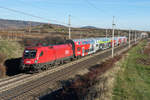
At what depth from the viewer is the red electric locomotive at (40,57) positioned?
20953 mm

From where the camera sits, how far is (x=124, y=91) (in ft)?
56.2

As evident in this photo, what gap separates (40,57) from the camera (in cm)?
2155

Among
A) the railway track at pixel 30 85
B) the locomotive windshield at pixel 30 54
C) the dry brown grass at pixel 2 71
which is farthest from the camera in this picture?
the dry brown grass at pixel 2 71

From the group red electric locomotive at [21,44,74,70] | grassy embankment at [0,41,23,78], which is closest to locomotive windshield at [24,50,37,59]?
red electric locomotive at [21,44,74,70]

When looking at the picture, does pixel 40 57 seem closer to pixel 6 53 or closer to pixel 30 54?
pixel 30 54

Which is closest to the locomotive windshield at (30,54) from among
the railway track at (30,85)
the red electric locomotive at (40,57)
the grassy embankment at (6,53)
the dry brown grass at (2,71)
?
the red electric locomotive at (40,57)

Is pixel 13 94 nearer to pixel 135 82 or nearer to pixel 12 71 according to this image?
pixel 12 71

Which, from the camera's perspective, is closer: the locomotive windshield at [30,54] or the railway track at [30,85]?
the railway track at [30,85]

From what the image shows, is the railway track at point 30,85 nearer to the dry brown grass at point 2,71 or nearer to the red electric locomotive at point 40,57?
the red electric locomotive at point 40,57

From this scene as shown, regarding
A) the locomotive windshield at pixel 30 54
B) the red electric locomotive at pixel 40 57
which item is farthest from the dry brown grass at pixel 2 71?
the locomotive windshield at pixel 30 54

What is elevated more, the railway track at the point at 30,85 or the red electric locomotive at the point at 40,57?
the red electric locomotive at the point at 40,57

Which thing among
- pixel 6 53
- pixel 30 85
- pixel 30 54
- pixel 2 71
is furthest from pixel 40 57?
pixel 6 53

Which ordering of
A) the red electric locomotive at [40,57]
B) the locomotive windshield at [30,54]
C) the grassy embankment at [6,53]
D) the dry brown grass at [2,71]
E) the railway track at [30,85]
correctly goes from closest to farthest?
the railway track at [30,85] < the red electric locomotive at [40,57] < the locomotive windshield at [30,54] < the dry brown grass at [2,71] < the grassy embankment at [6,53]

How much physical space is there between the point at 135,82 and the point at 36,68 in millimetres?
11851
